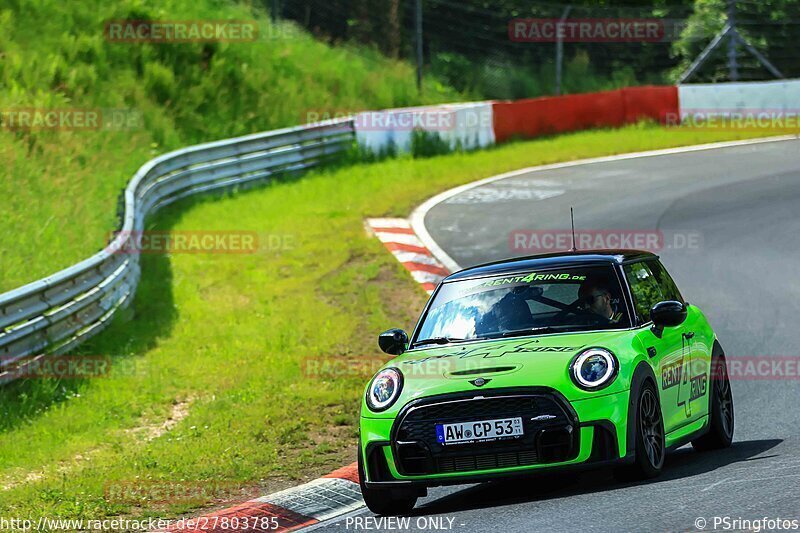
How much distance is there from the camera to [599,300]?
8.50m

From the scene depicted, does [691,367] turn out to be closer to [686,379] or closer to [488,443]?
[686,379]

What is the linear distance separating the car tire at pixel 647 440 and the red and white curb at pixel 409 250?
7682 mm

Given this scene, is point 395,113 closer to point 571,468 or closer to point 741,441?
point 741,441

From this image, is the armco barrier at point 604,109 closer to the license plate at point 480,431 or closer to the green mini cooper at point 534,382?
the green mini cooper at point 534,382

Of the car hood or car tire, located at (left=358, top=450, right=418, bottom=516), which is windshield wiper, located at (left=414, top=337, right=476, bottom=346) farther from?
car tire, located at (left=358, top=450, right=418, bottom=516)

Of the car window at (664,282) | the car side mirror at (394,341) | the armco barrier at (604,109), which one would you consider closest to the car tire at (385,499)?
the car side mirror at (394,341)

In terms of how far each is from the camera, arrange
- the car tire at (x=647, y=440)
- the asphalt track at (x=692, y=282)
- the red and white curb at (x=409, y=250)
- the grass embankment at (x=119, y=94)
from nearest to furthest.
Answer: the asphalt track at (x=692, y=282), the car tire at (x=647, y=440), the red and white curb at (x=409, y=250), the grass embankment at (x=119, y=94)

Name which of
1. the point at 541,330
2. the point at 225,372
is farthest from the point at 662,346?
the point at 225,372

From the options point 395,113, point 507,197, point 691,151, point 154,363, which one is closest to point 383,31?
point 395,113

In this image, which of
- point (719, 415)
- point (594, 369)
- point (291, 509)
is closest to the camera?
point (594, 369)

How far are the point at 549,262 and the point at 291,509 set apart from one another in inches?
93.1

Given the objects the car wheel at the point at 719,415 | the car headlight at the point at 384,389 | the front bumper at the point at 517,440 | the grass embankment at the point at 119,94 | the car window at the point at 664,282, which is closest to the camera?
the front bumper at the point at 517,440

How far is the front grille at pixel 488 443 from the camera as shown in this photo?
24.1 feet

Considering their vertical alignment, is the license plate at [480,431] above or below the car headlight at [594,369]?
below
